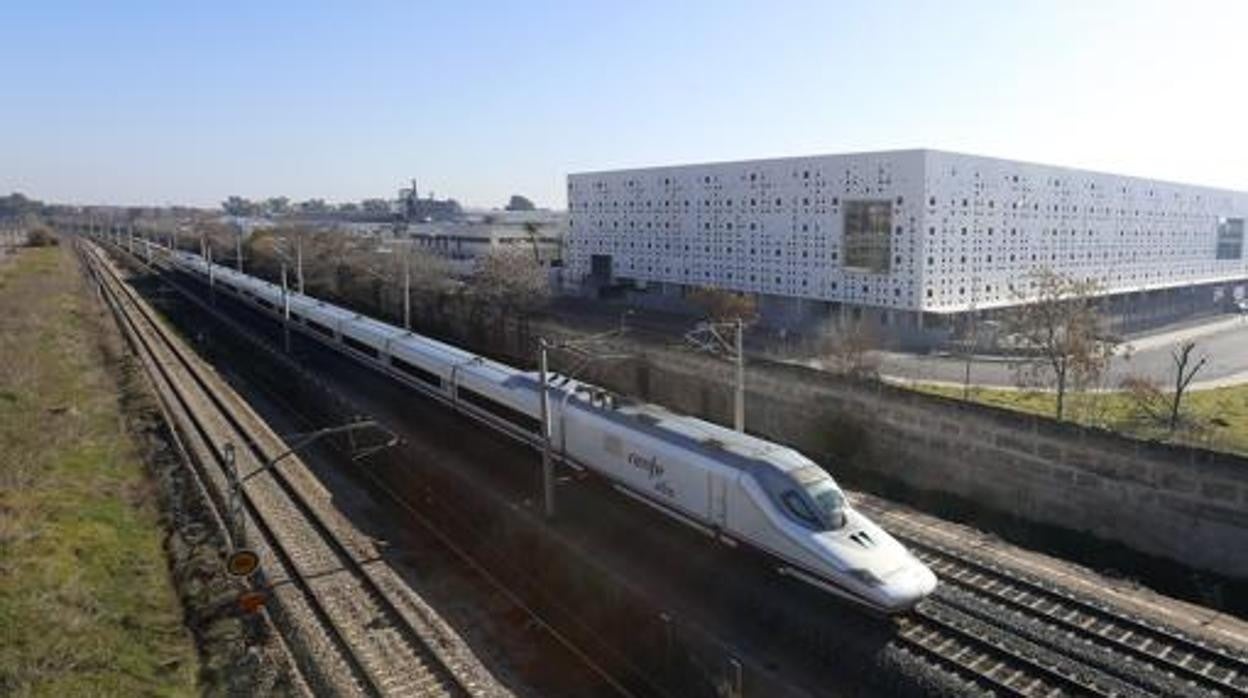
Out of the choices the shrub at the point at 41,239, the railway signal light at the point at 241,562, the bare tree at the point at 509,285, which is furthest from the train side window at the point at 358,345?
the shrub at the point at 41,239

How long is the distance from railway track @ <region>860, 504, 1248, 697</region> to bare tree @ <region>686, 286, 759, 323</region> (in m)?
37.4

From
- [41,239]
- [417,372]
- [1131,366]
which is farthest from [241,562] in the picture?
[41,239]

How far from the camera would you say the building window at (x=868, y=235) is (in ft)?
212

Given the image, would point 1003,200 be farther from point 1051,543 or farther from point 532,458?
point 532,458

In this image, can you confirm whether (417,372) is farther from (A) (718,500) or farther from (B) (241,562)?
(B) (241,562)

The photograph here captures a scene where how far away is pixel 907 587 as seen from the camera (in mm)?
17703

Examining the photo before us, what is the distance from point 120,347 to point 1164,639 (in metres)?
55.1

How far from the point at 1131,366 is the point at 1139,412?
1970cm

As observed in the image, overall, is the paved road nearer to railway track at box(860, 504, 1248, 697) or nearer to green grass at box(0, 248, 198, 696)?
railway track at box(860, 504, 1248, 697)

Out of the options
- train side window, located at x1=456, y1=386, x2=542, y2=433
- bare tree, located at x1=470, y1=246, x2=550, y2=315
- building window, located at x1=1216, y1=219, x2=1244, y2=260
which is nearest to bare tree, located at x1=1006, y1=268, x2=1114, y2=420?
train side window, located at x1=456, y1=386, x2=542, y2=433

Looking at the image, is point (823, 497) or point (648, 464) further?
point (648, 464)

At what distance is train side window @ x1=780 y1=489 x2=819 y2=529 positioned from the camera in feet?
62.4

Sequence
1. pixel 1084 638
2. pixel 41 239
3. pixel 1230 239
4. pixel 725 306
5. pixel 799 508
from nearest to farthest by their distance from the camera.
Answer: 1. pixel 1084 638
2. pixel 799 508
3. pixel 725 306
4. pixel 1230 239
5. pixel 41 239

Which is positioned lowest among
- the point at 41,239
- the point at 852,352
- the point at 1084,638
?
the point at 1084,638
